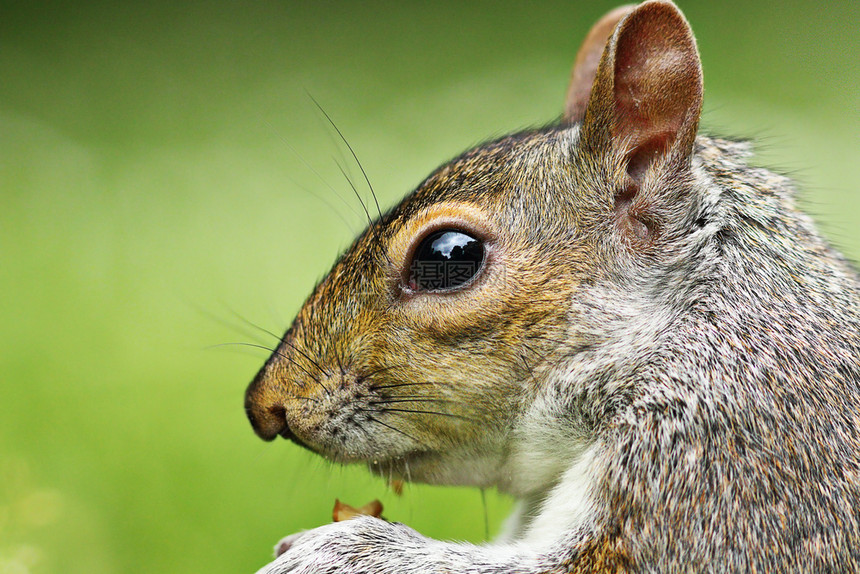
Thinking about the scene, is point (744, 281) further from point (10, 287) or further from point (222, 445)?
point (10, 287)

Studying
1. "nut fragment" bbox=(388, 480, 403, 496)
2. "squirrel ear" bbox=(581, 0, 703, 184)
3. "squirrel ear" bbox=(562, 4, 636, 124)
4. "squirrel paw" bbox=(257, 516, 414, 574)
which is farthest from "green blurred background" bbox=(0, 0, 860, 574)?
"squirrel ear" bbox=(581, 0, 703, 184)

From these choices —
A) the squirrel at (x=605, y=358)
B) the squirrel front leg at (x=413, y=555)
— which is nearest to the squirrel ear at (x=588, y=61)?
the squirrel at (x=605, y=358)

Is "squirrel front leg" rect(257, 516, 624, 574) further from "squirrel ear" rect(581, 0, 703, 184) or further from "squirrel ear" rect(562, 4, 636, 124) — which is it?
"squirrel ear" rect(562, 4, 636, 124)

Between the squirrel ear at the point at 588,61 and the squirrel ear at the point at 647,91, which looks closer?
the squirrel ear at the point at 647,91

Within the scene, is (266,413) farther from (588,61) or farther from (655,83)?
(588,61)

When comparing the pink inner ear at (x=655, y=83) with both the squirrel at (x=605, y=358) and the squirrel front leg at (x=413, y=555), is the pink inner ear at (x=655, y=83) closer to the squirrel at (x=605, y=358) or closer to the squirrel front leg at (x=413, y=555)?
the squirrel at (x=605, y=358)

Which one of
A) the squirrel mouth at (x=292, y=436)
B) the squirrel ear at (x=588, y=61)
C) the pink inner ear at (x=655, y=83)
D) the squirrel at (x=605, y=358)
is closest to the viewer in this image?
the squirrel at (x=605, y=358)

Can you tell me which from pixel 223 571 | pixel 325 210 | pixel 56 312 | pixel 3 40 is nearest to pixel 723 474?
pixel 223 571

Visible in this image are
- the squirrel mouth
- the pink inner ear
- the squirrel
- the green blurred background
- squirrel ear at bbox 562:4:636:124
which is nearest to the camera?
the squirrel
